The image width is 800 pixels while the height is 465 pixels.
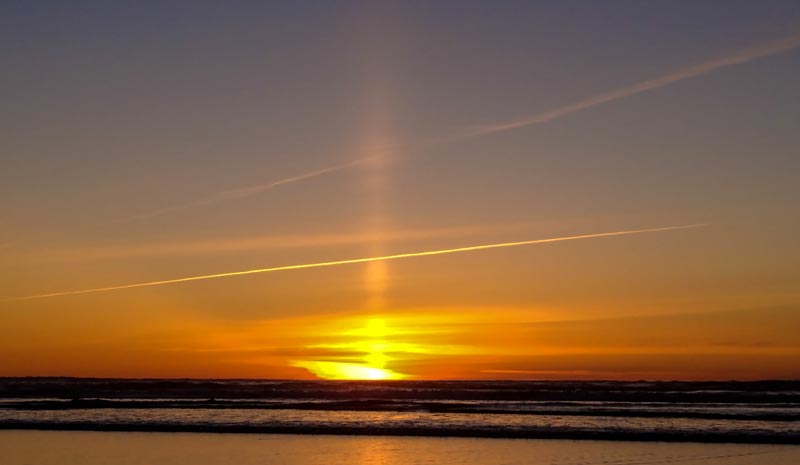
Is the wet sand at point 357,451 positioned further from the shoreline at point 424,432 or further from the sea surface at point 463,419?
the sea surface at point 463,419

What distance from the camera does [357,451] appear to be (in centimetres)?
2995

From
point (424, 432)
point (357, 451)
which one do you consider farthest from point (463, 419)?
point (357, 451)

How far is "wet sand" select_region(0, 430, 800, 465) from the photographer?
27.5 metres

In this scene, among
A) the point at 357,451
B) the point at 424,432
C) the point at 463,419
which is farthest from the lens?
the point at 463,419

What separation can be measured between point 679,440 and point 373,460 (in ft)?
43.7

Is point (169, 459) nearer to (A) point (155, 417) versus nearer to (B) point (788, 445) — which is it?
(A) point (155, 417)

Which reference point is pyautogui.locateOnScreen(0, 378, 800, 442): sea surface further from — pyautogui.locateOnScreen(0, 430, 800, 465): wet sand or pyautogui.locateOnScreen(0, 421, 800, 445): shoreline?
pyautogui.locateOnScreen(0, 430, 800, 465): wet sand

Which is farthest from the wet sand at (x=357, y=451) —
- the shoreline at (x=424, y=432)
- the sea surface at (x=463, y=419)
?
the sea surface at (x=463, y=419)

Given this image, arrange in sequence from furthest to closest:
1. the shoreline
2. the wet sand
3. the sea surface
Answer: the sea surface → the shoreline → the wet sand

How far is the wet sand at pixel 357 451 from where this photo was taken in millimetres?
27469

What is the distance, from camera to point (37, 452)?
99.1ft

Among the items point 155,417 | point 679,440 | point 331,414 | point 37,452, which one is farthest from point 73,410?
point 679,440

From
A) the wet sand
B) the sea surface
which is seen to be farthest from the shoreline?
the wet sand

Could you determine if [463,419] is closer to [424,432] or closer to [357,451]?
[424,432]
